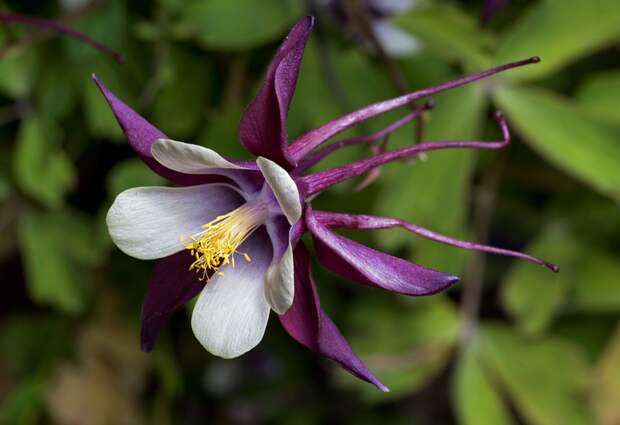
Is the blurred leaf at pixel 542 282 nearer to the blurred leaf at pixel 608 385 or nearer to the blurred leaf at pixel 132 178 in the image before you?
the blurred leaf at pixel 608 385

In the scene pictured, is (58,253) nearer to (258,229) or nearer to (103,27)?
(103,27)

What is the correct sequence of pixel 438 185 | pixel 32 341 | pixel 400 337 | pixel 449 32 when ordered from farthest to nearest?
pixel 32 341 < pixel 400 337 < pixel 438 185 < pixel 449 32

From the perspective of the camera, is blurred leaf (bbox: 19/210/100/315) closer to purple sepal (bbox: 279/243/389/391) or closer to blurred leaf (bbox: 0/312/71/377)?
blurred leaf (bbox: 0/312/71/377)

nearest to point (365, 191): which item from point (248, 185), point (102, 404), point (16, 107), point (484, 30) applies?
point (484, 30)

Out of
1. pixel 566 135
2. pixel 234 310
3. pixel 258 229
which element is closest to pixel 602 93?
pixel 566 135

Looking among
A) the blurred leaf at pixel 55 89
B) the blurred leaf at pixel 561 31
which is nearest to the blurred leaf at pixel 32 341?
the blurred leaf at pixel 55 89

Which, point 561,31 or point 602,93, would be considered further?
point 602,93

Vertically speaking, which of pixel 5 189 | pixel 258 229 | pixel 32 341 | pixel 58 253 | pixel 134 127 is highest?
pixel 134 127

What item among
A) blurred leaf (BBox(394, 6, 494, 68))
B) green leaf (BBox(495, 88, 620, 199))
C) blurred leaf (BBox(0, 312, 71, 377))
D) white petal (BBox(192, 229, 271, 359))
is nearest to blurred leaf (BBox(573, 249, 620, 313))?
green leaf (BBox(495, 88, 620, 199))
